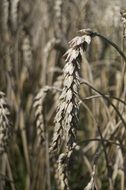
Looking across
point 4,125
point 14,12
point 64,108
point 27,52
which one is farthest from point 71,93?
point 27,52

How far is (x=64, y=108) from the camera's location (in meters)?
0.89

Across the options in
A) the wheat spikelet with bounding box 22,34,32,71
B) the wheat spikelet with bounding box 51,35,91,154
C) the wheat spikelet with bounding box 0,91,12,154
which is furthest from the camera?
the wheat spikelet with bounding box 22,34,32,71

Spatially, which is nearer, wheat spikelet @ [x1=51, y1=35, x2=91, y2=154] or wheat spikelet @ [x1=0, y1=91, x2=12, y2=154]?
wheat spikelet @ [x1=51, y1=35, x2=91, y2=154]

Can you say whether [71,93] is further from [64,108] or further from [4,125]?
[4,125]

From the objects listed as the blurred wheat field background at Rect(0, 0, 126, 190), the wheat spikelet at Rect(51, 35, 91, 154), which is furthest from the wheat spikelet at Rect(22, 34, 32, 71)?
the wheat spikelet at Rect(51, 35, 91, 154)

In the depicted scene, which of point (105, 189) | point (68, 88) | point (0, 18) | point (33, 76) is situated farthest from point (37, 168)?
point (0, 18)

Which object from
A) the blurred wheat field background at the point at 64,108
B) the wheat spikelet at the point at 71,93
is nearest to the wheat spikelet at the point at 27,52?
the blurred wheat field background at the point at 64,108

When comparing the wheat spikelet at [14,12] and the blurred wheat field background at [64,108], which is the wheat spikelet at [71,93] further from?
the wheat spikelet at [14,12]

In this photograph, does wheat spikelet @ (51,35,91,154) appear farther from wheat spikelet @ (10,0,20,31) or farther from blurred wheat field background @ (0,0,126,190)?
wheat spikelet @ (10,0,20,31)

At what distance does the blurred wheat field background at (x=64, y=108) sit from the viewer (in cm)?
93

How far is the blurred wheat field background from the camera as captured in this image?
93 centimetres

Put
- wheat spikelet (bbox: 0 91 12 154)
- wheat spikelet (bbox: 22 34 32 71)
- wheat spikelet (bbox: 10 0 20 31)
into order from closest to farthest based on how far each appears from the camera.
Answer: wheat spikelet (bbox: 0 91 12 154), wheat spikelet (bbox: 10 0 20 31), wheat spikelet (bbox: 22 34 32 71)

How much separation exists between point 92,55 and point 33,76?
12.8 inches

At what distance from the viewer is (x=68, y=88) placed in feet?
2.90
